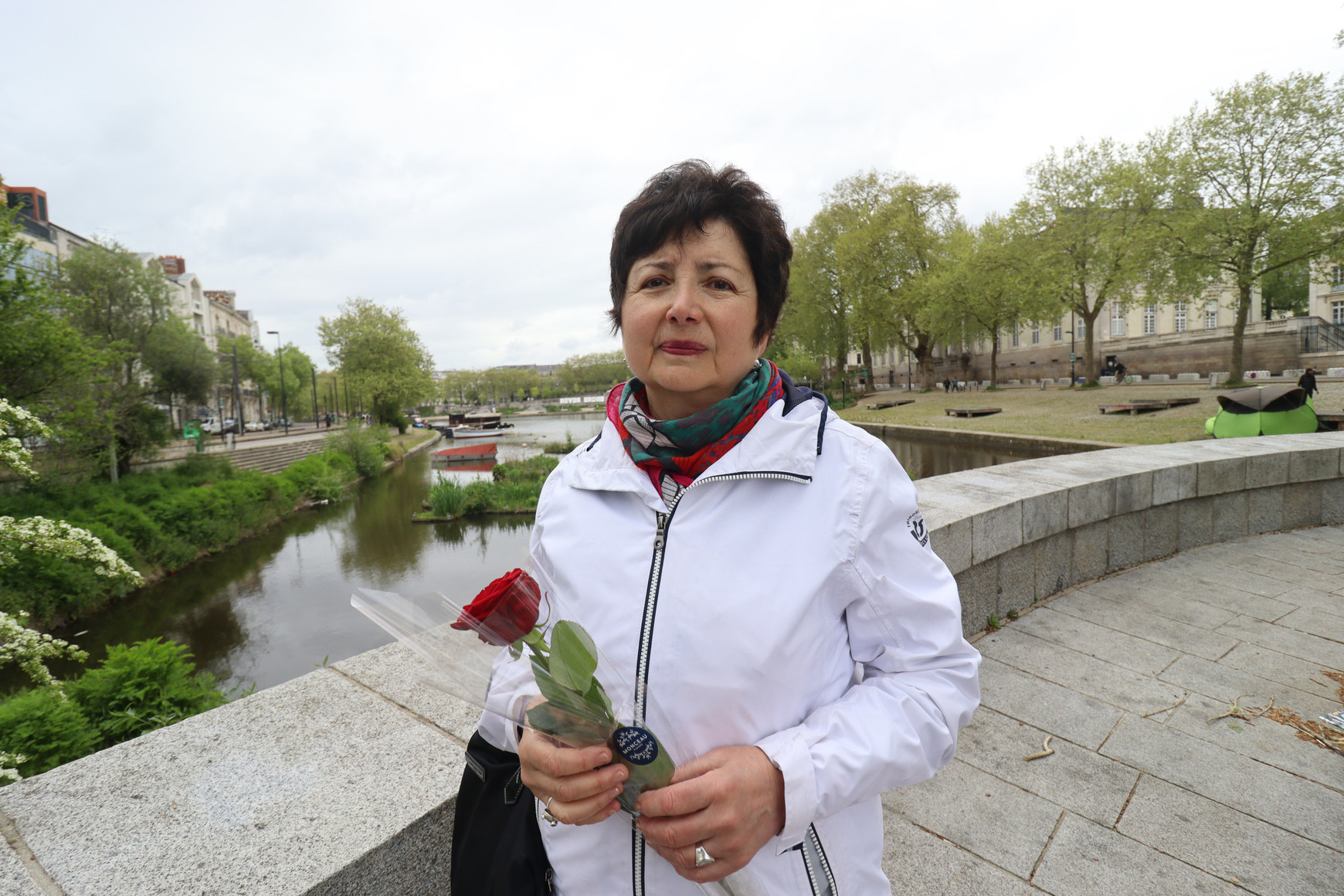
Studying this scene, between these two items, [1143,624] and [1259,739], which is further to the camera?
[1143,624]

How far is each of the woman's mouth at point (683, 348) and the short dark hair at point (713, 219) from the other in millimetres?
165

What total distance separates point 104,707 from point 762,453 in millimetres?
4184

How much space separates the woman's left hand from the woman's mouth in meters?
0.73

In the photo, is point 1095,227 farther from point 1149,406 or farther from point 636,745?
point 636,745

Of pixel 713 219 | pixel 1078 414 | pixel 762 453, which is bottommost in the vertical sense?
pixel 1078 414

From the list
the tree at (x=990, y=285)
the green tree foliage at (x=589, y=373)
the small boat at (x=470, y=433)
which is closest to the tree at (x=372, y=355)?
the small boat at (x=470, y=433)

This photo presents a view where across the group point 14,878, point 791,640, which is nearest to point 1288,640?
point 791,640

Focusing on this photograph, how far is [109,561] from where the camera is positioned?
4.32 m

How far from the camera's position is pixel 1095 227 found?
2678 centimetres

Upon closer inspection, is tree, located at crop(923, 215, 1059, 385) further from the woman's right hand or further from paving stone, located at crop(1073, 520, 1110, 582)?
the woman's right hand

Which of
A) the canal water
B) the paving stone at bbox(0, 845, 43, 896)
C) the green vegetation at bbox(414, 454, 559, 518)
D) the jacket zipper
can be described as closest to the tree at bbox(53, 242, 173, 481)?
the canal water

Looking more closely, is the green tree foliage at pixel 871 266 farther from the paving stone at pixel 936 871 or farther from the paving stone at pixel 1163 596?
the paving stone at pixel 936 871

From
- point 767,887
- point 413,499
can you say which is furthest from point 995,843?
point 413,499

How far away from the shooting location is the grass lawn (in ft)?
53.5
